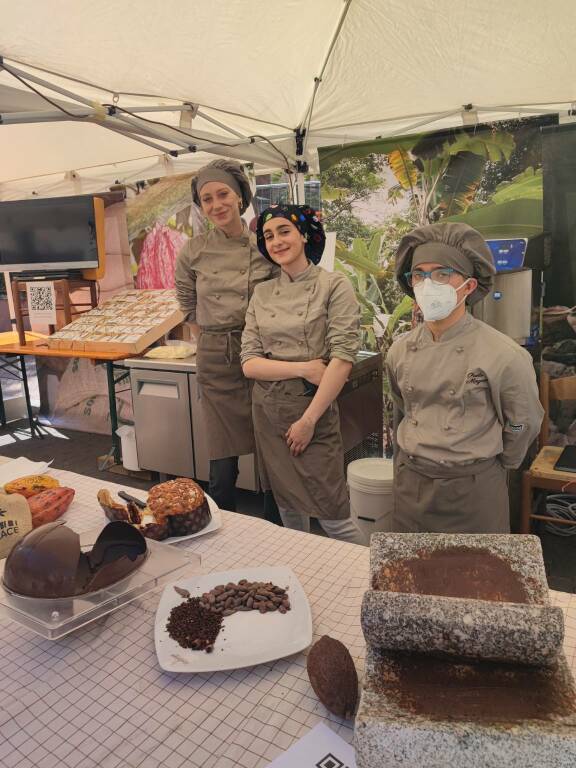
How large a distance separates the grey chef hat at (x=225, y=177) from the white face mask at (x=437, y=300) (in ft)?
3.80

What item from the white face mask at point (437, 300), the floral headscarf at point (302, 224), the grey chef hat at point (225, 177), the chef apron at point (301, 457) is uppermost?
the grey chef hat at point (225, 177)

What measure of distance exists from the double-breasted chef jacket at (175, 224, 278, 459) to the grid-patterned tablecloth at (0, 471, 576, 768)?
58.6 inches

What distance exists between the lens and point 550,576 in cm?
283

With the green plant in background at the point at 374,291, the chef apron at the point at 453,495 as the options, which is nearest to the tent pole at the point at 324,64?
the green plant in background at the point at 374,291

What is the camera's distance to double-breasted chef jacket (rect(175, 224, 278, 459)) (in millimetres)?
2537

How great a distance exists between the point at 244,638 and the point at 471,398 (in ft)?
3.13

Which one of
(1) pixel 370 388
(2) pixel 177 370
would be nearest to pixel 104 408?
(2) pixel 177 370

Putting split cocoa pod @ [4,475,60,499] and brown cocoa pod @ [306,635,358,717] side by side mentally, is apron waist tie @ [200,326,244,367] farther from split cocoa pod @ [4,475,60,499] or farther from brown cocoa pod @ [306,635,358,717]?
brown cocoa pod @ [306,635,358,717]

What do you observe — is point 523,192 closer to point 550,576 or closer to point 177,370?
point 550,576

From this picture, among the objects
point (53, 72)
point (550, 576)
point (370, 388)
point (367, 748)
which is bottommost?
point (550, 576)

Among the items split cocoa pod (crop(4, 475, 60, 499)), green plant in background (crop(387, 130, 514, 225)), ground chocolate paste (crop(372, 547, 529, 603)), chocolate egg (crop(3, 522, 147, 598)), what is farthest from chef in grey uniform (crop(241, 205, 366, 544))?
green plant in background (crop(387, 130, 514, 225))

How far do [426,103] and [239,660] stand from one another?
321 cm

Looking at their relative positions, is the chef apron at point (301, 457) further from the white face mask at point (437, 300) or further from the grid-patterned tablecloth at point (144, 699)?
the grid-patterned tablecloth at point (144, 699)

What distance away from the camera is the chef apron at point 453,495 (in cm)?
170
